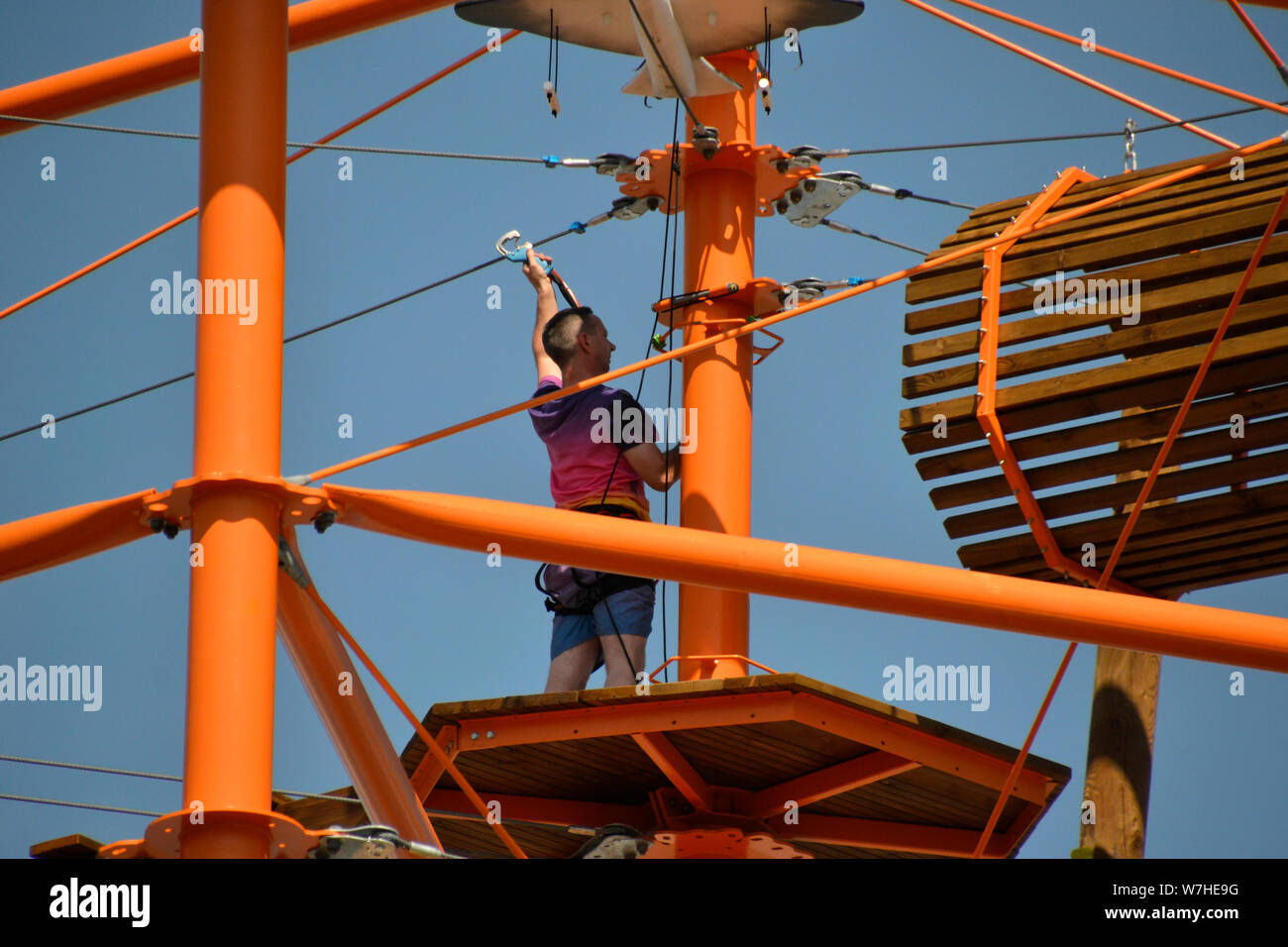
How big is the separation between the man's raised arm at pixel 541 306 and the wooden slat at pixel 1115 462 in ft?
7.51

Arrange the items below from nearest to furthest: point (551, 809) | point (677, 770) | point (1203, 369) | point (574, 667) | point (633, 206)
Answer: point (1203, 369) < point (677, 770) < point (574, 667) < point (551, 809) < point (633, 206)

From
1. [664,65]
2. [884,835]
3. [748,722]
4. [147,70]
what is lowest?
[884,835]

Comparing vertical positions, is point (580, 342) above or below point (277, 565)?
above

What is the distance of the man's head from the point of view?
477 inches

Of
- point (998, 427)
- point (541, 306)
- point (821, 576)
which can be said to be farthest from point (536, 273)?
point (821, 576)

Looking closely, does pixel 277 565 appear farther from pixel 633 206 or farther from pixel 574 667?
pixel 633 206

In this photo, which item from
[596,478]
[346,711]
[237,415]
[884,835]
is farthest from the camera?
[884,835]

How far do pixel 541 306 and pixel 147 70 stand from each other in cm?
272

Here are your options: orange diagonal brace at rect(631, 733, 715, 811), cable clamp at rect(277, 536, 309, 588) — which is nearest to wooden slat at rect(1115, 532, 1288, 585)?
orange diagonal brace at rect(631, 733, 715, 811)

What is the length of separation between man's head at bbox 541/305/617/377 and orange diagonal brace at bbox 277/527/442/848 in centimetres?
335

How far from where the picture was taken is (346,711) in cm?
905
